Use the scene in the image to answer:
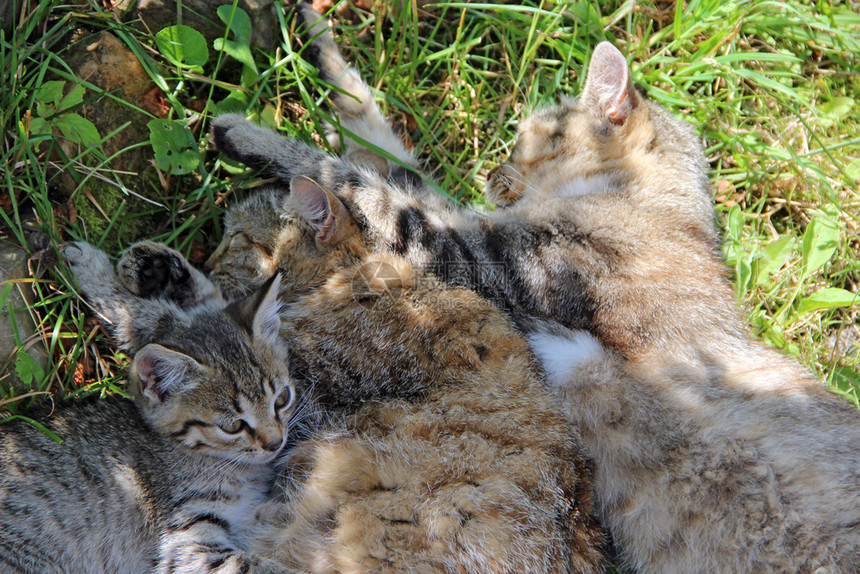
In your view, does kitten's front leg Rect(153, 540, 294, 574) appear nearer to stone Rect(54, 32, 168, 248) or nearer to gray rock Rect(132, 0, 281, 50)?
stone Rect(54, 32, 168, 248)

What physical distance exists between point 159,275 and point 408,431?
168 centimetres

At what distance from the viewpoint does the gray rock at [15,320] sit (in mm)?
3623

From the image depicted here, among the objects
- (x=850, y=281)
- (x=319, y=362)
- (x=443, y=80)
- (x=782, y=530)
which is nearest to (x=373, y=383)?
(x=319, y=362)

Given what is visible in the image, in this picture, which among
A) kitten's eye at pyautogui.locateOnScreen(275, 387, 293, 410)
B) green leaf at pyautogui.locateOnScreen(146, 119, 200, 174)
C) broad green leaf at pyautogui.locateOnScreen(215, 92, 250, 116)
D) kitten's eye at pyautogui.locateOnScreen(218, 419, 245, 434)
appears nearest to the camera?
kitten's eye at pyautogui.locateOnScreen(218, 419, 245, 434)

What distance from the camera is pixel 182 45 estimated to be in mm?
3877

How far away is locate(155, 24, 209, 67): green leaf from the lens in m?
3.86

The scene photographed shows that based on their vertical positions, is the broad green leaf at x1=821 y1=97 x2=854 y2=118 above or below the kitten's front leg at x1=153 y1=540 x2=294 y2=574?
above

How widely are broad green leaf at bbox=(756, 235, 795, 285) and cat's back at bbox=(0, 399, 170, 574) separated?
3.71 meters

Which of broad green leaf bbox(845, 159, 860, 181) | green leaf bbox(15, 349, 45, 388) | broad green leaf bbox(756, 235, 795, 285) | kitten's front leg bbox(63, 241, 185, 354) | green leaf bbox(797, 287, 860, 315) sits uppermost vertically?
kitten's front leg bbox(63, 241, 185, 354)

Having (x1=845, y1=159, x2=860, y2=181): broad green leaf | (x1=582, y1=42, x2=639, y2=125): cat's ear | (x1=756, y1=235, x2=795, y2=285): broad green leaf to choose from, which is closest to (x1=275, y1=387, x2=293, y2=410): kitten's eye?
(x1=582, y1=42, x2=639, y2=125): cat's ear

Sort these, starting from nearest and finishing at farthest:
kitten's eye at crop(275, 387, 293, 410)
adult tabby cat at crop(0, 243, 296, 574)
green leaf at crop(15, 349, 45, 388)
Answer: adult tabby cat at crop(0, 243, 296, 574) < kitten's eye at crop(275, 387, 293, 410) < green leaf at crop(15, 349, 45, 388)

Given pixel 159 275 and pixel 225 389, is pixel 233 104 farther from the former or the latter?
pixel 225 389

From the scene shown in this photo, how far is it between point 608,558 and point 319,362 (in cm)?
174

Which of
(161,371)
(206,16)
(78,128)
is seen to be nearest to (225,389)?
(161,371)
